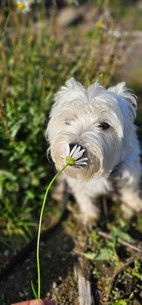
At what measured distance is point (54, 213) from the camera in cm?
337

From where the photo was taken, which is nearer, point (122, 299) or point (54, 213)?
point (122, 299)

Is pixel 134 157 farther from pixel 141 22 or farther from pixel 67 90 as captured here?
pixel 141 22

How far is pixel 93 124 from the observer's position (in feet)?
7.52

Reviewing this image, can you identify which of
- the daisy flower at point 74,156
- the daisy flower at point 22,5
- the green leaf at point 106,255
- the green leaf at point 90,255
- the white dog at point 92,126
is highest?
the daisy flower at point 22,5

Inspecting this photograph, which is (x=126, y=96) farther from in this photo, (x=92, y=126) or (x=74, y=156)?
(x=74, y=156)

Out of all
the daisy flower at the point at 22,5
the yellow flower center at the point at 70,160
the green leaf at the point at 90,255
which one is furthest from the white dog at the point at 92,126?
the daisy flower at the point at 22,5

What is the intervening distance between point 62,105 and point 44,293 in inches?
71.3

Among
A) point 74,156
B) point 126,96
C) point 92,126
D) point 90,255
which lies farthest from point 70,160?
point 90,255

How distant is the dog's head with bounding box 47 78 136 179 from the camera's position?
2.14m

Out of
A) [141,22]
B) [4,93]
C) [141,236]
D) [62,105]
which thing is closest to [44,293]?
[141,236]

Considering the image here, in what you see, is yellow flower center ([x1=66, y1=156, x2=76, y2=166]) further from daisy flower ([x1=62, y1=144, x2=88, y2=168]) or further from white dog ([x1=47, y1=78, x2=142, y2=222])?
white dog ([x1=47, y1=78, x2=142, y2=222])

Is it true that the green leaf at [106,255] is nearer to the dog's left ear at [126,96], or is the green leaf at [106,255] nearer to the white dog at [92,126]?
the white dog at [92,126]

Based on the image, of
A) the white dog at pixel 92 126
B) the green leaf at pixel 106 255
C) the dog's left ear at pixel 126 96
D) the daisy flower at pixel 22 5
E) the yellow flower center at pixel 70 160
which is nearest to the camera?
the yellow flower center at pixel 70 160

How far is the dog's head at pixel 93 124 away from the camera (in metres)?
2.14
